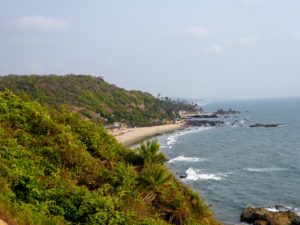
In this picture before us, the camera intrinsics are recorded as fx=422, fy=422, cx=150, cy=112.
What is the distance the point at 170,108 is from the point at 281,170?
108 meters

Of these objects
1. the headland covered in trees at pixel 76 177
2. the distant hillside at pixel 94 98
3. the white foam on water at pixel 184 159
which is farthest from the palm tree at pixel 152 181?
the distant hillside at pixel 94 98

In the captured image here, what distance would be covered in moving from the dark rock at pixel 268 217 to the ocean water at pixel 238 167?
3.22ft

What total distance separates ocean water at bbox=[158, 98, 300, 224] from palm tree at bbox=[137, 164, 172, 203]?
17.9m

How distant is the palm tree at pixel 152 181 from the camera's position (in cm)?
1788

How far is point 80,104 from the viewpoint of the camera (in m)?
122

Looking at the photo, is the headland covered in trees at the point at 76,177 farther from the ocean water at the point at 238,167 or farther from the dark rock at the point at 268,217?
the ocean water at the point at 238,167

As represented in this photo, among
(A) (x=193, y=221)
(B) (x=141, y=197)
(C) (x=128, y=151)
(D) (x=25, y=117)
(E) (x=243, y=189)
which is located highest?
(D) (x=25, y=117)

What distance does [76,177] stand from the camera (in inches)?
667

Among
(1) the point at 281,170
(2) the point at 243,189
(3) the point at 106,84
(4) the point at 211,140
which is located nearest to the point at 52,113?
(2) the point at 243,189

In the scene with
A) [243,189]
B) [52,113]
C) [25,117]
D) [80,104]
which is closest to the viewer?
[25,117]

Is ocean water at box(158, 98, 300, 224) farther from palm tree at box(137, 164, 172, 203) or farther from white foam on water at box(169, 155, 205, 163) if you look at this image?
palm tree at box(137, 164, 172, 203)

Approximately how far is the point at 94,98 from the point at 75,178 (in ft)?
385

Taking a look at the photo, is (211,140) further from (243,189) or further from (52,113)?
(52,113)

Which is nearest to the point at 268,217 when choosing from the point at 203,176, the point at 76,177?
the point at 203,176
